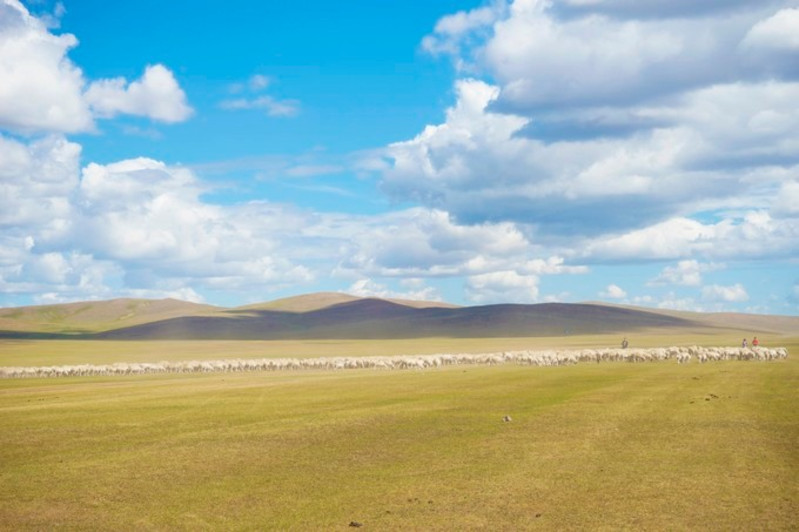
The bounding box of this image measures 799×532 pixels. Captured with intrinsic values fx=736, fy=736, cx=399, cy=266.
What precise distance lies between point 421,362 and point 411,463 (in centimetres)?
4640

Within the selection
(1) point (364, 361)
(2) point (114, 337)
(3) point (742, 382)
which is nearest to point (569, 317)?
(2) point (114, 337)

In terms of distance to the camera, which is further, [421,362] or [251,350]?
[251,350]

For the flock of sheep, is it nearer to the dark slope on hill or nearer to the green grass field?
the green grass field

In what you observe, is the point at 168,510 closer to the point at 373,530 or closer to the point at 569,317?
the point at 373,530

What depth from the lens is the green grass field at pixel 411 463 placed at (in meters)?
12.3

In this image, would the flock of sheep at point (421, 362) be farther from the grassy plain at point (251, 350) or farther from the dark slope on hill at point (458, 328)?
the dark slope on hill at point (458, 328)

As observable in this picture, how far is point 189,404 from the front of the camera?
29.8 metres

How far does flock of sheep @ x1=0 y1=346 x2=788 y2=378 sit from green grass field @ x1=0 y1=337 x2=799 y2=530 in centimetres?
2924

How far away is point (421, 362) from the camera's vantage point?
62625mm

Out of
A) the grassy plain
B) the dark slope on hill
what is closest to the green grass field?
the grassy plain

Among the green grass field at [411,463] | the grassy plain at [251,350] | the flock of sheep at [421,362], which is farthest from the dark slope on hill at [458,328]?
the green grass field at [411,463]

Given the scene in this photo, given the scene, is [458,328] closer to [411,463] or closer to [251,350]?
[251,350]

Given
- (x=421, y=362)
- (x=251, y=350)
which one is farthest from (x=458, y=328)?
(x=421, y=362)

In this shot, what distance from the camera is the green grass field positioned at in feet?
40.4
